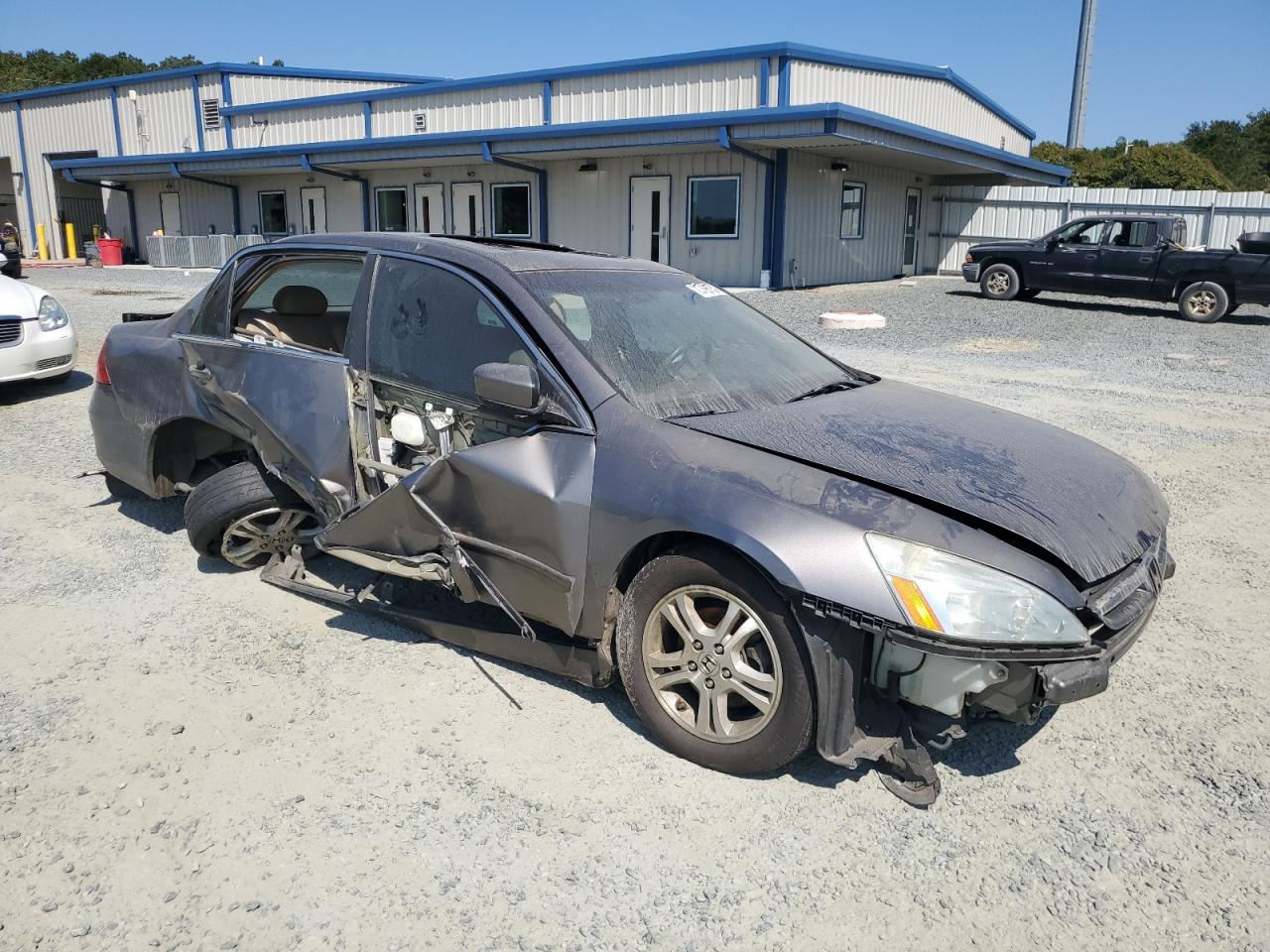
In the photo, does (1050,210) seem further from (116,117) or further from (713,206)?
(116,117)

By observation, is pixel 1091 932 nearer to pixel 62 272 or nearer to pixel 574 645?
pixel 574 645

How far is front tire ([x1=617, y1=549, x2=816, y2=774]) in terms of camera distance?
2.86m

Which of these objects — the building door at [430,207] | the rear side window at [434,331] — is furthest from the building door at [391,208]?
the rear side window at [434,331]

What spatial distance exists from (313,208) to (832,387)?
28.4m

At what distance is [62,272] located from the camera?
2858 centimetres

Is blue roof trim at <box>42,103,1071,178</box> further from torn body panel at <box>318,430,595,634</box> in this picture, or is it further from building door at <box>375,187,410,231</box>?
torn body panel at <box>318,430,595,634</box>

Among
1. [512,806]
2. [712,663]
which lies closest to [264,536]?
[512,806]

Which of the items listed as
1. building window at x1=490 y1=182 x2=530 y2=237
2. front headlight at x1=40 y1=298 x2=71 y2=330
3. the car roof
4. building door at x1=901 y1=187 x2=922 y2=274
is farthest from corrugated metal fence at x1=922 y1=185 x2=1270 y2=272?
front headlight at x1=40 y1=298 x2=71 y2=330

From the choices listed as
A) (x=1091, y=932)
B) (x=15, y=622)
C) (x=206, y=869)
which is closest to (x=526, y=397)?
(x=206, y=869)

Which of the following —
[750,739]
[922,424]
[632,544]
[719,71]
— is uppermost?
[719,71]

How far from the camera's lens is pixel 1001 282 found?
743 inches

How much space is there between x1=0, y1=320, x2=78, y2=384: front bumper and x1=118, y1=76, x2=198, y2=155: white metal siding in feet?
90.4

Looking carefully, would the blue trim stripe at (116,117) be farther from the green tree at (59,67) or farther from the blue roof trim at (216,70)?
the green tree at (59,67)

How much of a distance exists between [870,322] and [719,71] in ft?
30.0
